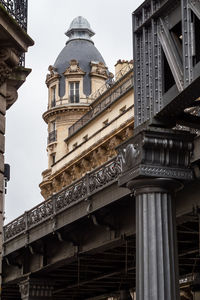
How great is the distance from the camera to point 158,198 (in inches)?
731

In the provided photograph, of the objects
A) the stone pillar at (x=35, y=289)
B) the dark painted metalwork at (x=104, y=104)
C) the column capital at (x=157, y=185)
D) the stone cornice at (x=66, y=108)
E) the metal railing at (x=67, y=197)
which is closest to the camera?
the column capital at (x=157, y=185)

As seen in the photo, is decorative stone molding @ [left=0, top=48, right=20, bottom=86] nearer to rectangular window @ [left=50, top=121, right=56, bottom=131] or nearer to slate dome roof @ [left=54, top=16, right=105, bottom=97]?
slate dome roof @ [left=54, top=16, right=105, bottom=97]

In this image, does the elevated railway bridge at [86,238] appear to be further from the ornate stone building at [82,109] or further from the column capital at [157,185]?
the ornate stone building at [82,109]

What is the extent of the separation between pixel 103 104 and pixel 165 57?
5084 centimetres

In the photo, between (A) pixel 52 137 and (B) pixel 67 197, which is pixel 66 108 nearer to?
(A) pixel 52 137

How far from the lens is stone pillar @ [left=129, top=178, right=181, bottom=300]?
18031 mm

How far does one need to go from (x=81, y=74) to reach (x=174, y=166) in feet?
217

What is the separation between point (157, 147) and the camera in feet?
59.6

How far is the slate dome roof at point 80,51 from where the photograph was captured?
84.4 meters

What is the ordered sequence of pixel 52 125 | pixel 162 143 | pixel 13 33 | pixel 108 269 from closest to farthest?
pixel 162 143 < pixel 13 33 < pixel 108 269 < pixel 52 125

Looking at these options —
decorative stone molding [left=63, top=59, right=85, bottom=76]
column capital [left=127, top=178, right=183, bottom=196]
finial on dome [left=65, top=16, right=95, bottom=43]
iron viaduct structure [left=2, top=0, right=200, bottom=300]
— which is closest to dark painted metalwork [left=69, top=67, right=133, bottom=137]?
decorative stone molding [left=63, top=59, right=85, bottom=76]

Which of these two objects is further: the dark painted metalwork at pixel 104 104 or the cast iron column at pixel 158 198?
the dark painted metalwork at pixel 104 104

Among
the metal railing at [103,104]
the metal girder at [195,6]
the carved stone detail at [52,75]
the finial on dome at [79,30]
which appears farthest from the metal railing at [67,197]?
the finial on dome at [79,30]

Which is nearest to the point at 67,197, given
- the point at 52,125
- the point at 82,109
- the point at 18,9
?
the point at 18,9
